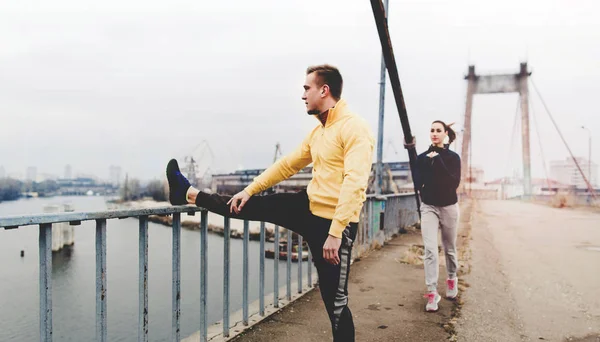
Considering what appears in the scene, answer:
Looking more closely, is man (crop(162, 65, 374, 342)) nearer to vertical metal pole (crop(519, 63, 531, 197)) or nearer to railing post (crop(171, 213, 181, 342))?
railing post (crop(171, 213, 181, 342))

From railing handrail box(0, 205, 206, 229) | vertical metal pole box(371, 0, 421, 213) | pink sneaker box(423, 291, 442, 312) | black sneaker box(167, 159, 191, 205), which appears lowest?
pink sneaker box(423, 291, 442, 312)

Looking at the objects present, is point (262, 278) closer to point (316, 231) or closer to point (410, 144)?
point (316, 231)

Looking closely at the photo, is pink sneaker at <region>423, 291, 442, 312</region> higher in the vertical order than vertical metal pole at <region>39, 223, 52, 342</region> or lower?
lower

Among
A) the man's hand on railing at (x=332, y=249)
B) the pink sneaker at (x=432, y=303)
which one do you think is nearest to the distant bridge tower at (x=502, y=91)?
the pink sneaker at (x=432, y=303)

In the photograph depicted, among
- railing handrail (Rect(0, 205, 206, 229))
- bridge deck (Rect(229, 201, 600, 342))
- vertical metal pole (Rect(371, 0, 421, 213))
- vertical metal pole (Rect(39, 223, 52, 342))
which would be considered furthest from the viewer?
bridge deck (Rect(229, 201, 600, 342))

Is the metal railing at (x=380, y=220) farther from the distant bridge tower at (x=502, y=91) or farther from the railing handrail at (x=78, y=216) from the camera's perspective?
the distant bridge tower at (x=502, y=91)

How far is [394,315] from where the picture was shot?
3.71 m

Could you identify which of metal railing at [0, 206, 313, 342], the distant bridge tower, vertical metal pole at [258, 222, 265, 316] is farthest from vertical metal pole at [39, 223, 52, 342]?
the distant bridge tower

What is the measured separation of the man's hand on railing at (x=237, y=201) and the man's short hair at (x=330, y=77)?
0.69 metres

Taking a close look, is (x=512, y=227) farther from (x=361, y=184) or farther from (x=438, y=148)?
(x=361, y=184)

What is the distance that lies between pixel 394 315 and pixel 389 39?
81.5 inches

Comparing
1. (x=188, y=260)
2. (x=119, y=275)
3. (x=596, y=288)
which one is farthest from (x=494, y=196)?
(x=596, y=288)

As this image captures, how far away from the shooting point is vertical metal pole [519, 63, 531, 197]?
39125mm

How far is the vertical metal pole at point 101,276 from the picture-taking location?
220 centimetres
